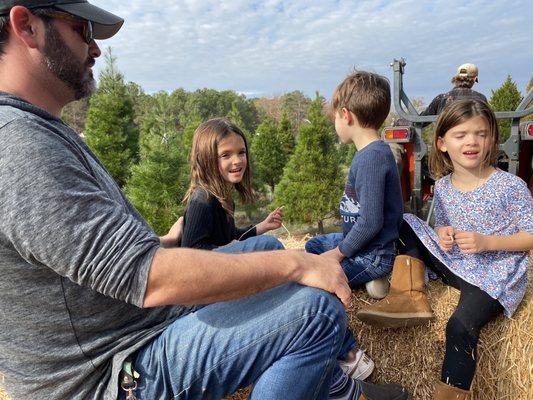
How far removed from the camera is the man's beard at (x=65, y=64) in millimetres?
1280

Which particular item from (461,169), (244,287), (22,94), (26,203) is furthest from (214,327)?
(461,169)

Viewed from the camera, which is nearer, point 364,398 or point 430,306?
point 364,398

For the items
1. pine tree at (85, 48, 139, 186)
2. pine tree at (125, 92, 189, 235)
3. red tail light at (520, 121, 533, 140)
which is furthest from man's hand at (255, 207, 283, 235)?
pine tree at (85, 48, 139, 186)

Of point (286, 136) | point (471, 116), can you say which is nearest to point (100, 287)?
point (471, 116)

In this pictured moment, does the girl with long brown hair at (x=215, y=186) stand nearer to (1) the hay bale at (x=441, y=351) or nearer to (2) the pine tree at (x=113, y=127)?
(1) the hay bale at (x=441, y=351)

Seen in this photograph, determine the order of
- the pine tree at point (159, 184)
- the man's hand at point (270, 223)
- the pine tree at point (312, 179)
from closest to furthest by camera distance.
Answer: the man's hand at point (270, 223) < the pine tree at point (159, 184) < the pine tree at point (312, 179)

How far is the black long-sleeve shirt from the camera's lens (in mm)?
2303

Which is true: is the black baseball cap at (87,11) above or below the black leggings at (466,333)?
above

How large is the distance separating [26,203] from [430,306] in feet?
5.97

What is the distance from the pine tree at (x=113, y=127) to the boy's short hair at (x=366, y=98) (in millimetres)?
7683

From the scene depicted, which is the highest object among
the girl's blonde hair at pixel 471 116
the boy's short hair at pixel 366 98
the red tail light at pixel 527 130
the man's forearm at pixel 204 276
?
the boy's short hair at pixel 366 98

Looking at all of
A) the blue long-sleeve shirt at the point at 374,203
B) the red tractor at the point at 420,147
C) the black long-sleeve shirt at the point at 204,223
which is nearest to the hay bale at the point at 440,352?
the blue long-sleeve shirt at the point at 374,203

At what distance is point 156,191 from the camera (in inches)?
265

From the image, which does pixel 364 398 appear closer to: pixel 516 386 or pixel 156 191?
pixel 516 386
